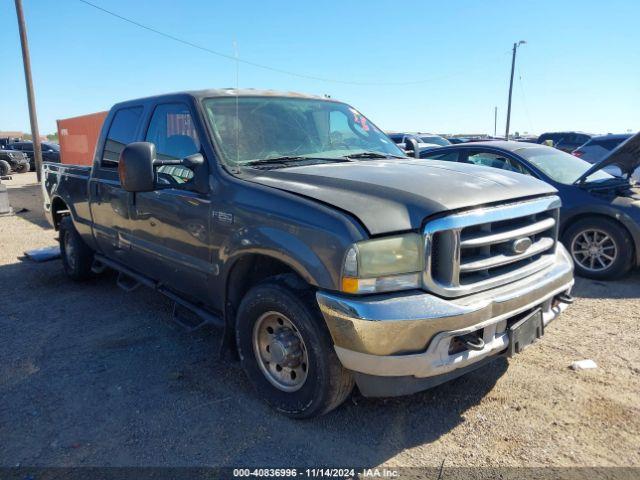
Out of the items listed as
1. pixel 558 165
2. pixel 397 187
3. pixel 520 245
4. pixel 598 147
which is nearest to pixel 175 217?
pixel 397 187

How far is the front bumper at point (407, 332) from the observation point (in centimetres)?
241

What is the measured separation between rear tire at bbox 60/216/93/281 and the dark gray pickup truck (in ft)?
5.55

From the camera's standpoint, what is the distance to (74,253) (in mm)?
5805

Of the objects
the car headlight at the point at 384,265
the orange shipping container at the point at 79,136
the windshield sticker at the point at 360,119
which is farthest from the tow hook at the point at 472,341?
the orange shipping container at the point at 79,136

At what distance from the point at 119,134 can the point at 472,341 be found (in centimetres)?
379

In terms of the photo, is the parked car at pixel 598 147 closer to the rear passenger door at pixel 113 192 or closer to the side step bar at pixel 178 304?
the rear passenger door at pixel 113 192

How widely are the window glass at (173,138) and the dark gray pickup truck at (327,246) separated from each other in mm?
17

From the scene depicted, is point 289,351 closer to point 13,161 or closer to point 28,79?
point 28,79

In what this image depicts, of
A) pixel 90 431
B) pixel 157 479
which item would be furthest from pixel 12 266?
pixel 157 479

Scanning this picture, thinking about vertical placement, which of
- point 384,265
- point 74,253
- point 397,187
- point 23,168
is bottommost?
point 23,168

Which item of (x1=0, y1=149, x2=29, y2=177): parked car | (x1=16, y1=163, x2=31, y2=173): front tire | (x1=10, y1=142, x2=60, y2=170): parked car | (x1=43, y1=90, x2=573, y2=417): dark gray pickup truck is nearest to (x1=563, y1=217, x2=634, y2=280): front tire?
(x1=43, y1=90, x2=573, y2=417): dark gray pickup truck

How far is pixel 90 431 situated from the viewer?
295cm

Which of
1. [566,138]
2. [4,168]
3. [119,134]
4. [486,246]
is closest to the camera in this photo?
[486,246]

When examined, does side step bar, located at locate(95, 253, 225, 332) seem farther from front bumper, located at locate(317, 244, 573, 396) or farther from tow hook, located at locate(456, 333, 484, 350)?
tow hook, located at locate(456, 333, 484, 350)
